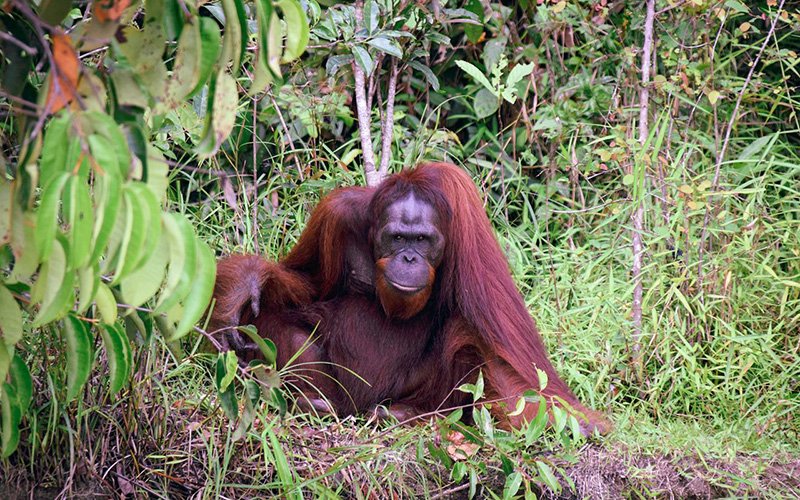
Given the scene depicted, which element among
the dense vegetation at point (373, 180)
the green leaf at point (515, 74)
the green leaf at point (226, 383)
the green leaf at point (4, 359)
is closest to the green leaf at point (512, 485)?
the dense vegetation at point (373, 180)

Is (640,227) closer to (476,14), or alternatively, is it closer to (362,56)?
(476,14)

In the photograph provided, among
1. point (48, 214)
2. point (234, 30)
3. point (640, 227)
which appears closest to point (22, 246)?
point (48, 214)

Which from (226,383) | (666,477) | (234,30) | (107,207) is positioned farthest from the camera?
(666,477)

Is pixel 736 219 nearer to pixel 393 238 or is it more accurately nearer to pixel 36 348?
pixel 393 238

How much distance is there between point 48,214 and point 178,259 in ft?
0.62

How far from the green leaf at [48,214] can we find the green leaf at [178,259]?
5.9 inches

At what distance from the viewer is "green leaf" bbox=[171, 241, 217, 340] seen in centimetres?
162

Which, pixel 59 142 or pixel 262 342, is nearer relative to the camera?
pixel 59 142

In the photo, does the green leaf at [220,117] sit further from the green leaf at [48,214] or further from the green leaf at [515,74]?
the green leaf at [515,74]

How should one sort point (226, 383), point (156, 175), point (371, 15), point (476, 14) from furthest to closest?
point (476, 14) → point (371, 15) → point (226, 383) → point (156, 175)

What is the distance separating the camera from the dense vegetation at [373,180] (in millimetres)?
1691

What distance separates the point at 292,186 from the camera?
444cm

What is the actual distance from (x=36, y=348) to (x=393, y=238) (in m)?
1.11

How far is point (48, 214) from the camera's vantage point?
146cm
